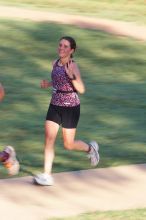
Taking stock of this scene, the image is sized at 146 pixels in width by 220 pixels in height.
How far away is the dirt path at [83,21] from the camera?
1030 inches

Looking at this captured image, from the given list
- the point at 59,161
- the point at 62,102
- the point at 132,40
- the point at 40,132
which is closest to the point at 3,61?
the point at 132,40

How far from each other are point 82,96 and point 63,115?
25.2 ft

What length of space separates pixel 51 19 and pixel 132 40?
329 centimetres

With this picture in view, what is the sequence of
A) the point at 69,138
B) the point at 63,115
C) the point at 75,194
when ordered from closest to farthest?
the point at 75,194 < the point at 63,115 < the point at 69,138

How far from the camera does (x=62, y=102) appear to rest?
452 inches

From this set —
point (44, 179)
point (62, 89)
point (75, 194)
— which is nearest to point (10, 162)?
point (44, 179)

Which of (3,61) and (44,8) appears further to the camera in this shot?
(44,8)

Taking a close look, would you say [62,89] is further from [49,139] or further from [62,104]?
[49,139]

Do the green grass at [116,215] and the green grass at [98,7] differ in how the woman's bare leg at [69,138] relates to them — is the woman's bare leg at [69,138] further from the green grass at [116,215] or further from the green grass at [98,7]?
the green grass at [98,7]

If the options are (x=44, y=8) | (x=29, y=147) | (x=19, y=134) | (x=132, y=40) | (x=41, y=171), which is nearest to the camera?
(x=41, y=171)

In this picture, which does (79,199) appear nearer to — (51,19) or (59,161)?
(59,161)

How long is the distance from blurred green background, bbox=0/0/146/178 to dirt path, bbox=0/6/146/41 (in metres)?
0.57

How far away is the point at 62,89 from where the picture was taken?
11469 millimetres

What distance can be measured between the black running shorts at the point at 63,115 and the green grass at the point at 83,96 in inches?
44.4
